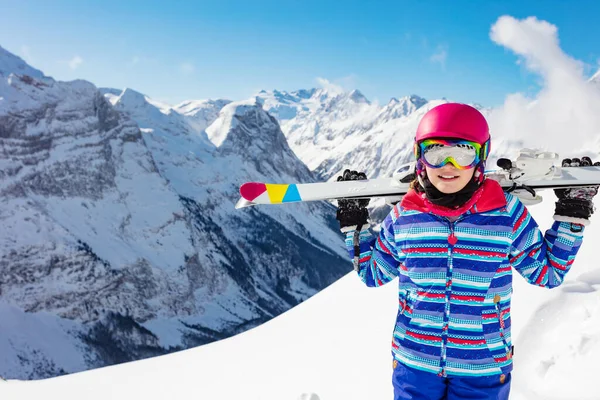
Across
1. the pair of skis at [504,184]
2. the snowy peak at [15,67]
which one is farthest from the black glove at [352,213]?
the snowy peak at [15,67]

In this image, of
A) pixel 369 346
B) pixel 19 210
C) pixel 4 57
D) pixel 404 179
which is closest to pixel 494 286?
pixel 404 179

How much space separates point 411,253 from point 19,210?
164 metres

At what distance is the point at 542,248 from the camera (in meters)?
2.88

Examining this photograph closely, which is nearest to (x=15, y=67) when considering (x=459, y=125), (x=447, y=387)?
(x=459, y=125)

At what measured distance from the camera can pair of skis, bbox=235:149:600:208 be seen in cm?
396

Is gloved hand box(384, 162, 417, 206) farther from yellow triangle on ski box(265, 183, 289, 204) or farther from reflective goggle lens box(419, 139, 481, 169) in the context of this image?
reflective goggle lens box(419, 139, 481, 169)

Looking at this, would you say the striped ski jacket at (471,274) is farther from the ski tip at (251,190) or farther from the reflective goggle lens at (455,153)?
the ski tip at (251,190)

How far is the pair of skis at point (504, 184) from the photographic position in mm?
3957

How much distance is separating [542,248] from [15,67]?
209462 millimetres

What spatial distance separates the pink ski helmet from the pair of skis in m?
0.99

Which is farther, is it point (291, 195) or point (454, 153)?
→ point (291, 195)

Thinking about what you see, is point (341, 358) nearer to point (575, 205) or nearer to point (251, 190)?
point (251, 190)

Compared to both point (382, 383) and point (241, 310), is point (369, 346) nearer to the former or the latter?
point (382, 383)

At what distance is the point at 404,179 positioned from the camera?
4.59 m
